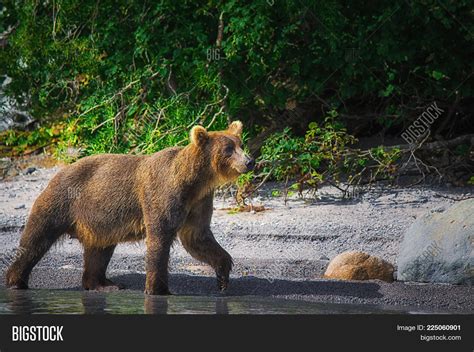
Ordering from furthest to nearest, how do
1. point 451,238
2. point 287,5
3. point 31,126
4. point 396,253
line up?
point 31,126 → point 287,5 → point 396,253 → point 451,238

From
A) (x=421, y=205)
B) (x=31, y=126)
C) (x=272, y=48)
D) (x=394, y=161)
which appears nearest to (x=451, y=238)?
(x=421, y=205)

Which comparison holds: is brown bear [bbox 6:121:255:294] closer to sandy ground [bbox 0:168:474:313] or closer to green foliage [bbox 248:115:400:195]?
sandy ground [bbox 0:168:474:313]

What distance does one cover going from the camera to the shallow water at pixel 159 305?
8.97 metres

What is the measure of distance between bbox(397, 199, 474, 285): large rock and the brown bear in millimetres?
1690

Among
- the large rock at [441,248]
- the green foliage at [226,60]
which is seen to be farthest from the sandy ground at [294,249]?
the green foliage at [226,60]

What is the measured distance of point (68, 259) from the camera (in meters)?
11.7

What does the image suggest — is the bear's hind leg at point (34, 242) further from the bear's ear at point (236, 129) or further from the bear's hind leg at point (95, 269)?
the bear's ear at point (236, 129)

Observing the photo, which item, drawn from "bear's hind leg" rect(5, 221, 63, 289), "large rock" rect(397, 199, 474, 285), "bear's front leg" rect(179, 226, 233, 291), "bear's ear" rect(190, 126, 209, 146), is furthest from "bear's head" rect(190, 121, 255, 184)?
"large rock" rect(397, 199, 474, 285)

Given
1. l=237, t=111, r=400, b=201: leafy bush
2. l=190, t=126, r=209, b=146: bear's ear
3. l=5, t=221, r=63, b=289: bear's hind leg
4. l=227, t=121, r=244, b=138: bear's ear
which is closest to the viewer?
l=190, t=126, r=209, b=146: bear's ear

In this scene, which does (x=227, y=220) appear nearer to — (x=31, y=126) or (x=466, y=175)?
(x=466, y=175)

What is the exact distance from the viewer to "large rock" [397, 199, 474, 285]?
9523 millimetres

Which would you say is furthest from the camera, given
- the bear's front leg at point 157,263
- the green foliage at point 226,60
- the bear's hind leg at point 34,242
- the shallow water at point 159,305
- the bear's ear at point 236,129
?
the green foliage at point 226,60

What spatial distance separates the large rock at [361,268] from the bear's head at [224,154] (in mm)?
1511

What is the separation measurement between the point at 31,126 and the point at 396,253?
337 inches
